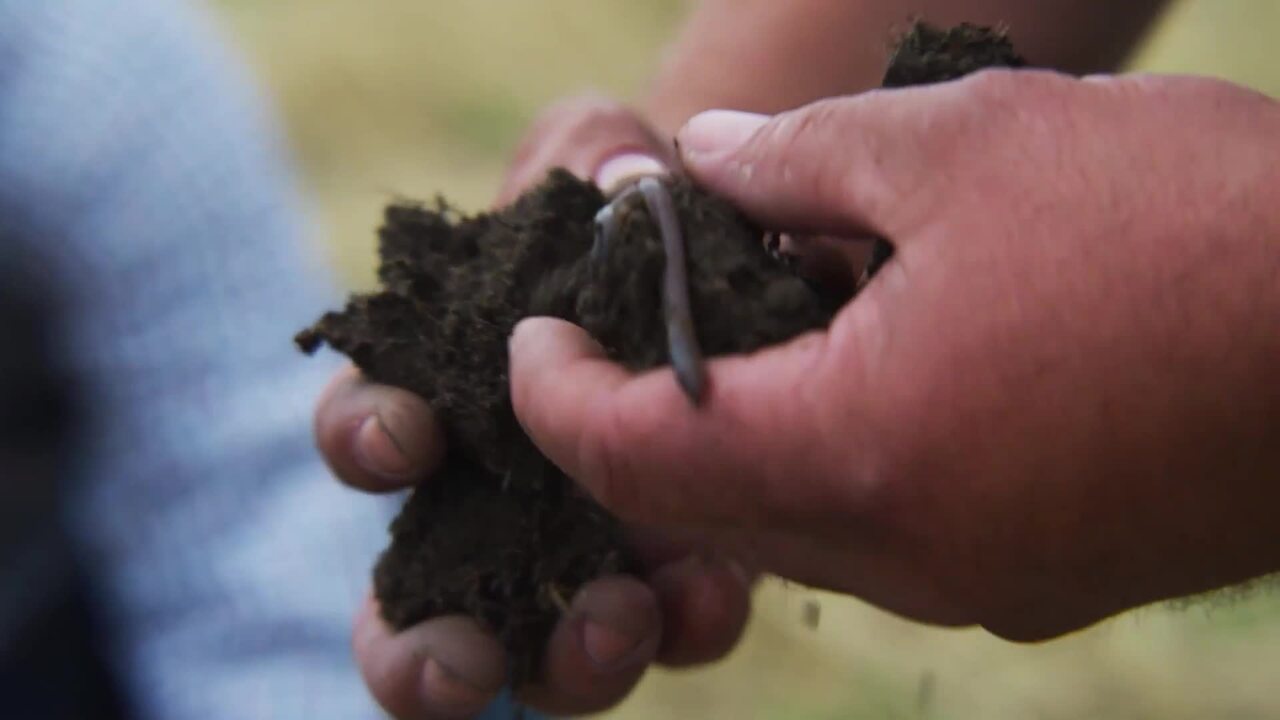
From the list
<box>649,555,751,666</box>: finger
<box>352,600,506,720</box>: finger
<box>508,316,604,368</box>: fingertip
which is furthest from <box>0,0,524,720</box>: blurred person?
<box>508,316,604,368</box>: fingertip

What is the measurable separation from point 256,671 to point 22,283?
22.9 inches

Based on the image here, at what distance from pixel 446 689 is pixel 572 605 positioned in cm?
13

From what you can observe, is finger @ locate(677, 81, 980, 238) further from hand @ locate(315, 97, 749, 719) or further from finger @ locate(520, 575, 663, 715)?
finger @ locate(520, 575, 663, 715)

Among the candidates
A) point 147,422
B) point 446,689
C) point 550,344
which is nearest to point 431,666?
point 446,689

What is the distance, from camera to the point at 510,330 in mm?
731

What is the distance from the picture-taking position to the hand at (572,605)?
2.84 feet

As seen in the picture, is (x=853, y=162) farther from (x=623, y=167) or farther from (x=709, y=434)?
(x=623, y=167)

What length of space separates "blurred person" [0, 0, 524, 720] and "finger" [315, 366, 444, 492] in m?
0.42

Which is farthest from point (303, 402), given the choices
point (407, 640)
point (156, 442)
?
point (407, 640)

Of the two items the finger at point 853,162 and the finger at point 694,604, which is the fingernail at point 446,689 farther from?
the finger at point 853,162

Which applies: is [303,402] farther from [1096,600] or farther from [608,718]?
[1096,600]

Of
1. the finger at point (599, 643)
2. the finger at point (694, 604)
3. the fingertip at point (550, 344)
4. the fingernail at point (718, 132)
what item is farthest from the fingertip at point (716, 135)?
the finger at point (694, 604)

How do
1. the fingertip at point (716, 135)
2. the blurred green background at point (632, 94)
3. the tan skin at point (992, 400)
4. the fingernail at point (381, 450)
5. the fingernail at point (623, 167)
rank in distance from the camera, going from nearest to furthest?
the tan skin at point (992, 400) < the fingertip at point (716, 135) < the fingernail at point (381, 450) < the fingernail at point (623, 167) < the blurred green background at point (632, 94)

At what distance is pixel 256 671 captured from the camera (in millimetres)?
1260
